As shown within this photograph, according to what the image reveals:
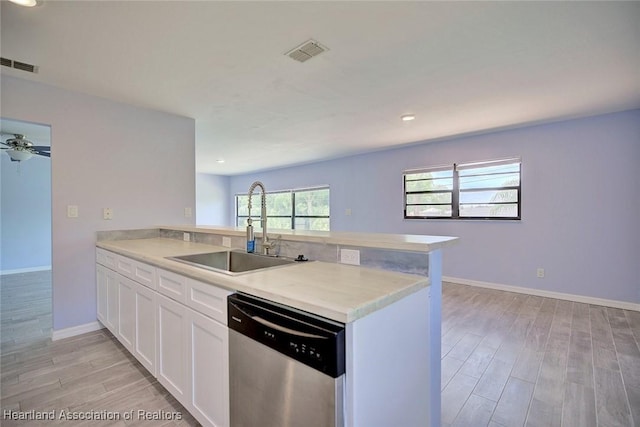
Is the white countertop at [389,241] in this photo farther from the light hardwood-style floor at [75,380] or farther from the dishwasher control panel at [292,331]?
the light hardwood-style floor at [75,380]

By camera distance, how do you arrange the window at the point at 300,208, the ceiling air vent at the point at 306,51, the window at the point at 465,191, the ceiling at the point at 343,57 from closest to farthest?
the ceiling at the point at 343,57 → the ceiling air vent at the point at 306,51 → the window at the point at 465,191 → the window at the point at 300,208

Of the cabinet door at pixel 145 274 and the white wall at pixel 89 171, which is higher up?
the white wall at pixel 89 171

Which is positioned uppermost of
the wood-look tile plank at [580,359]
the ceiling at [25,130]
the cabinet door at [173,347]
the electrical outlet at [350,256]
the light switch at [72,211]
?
the ceiling at [25,130]

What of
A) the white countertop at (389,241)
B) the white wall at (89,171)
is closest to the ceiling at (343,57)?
the white wall at (89,171)

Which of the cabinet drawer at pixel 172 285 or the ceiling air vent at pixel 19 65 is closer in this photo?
the cabinet drawer at pixel 172 285

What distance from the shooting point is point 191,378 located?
4.97ft

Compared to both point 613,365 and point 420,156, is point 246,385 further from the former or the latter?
point 420,156

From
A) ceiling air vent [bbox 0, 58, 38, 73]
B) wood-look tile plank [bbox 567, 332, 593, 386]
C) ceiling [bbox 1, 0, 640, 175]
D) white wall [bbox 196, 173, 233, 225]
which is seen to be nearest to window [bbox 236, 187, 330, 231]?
white wall [bbox 196, 173, 233, 225]

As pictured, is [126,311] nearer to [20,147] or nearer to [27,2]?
[27,2]

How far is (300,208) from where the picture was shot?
722 centimetres

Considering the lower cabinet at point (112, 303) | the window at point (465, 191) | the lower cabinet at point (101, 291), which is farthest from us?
the window at point (465, 191)

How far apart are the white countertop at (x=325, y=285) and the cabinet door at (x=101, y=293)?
4.96 feet

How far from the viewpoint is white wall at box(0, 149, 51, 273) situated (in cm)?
532

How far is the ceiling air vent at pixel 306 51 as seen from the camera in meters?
2.00
